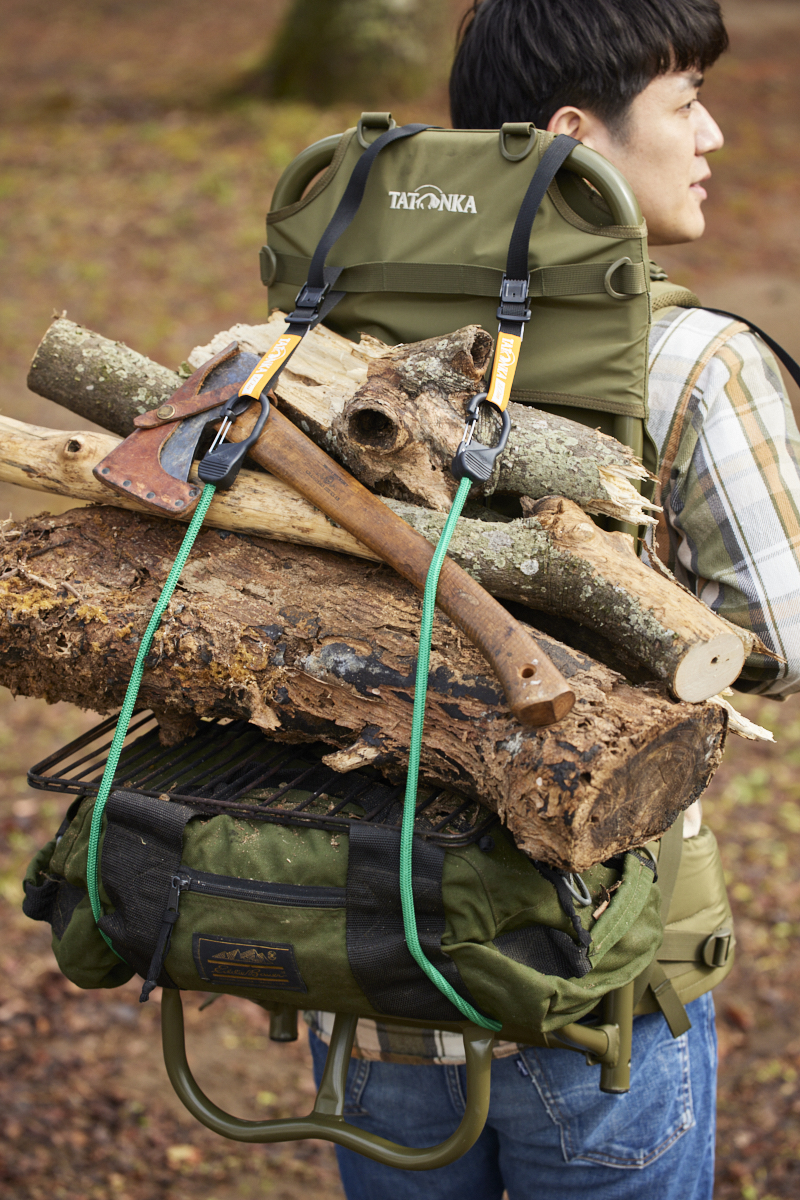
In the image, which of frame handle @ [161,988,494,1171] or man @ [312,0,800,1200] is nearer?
frame handle @ [161,988,494,1171]

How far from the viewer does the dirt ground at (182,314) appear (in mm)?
Answer: 3600

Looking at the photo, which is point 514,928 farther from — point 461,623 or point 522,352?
point 522,352

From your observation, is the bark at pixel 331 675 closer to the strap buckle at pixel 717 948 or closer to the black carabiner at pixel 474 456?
the black carabiner at pixel 474 456

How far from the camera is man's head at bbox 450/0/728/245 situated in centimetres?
192

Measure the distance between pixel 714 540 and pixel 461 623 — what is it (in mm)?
596

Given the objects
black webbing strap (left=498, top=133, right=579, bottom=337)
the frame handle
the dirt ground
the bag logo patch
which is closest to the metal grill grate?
the bag logo patch

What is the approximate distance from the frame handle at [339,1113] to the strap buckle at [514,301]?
117 cm

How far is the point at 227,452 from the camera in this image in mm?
1585

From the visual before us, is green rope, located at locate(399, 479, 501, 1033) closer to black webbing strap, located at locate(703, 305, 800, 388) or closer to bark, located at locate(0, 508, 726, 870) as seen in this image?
bark, located at locate(0, 508, 726, 870)

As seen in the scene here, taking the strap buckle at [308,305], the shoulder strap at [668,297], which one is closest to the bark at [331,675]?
the strap buckle at [308,305]

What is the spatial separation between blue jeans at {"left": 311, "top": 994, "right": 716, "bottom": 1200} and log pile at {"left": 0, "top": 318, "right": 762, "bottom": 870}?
2.51 ft

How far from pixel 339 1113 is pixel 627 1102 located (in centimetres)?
64

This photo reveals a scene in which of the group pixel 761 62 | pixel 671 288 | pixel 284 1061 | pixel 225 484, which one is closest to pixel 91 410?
pixel 225 484

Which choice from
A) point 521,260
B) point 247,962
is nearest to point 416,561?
point 521,260
